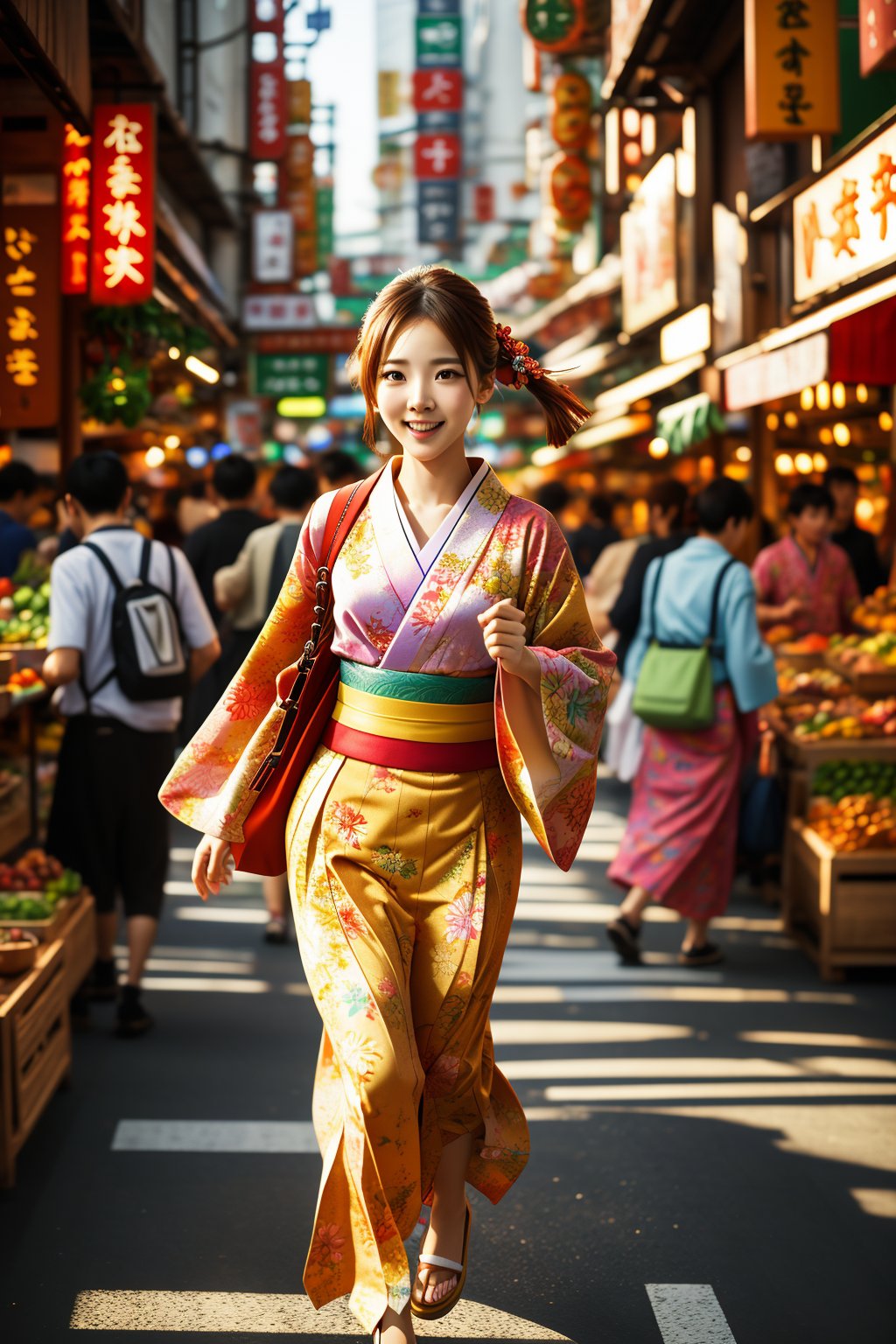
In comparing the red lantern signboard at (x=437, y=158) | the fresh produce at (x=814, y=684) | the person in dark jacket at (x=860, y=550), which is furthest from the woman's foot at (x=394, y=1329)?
the red lantern signboard at (x=437, y=158)

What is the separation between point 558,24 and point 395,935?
16.3m

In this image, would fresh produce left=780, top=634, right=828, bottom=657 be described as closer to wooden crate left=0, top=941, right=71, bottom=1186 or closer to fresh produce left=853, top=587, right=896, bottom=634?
fresh produce left=853, top=587, right=896, bottom=634

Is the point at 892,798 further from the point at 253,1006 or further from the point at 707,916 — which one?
the point at 253,1006

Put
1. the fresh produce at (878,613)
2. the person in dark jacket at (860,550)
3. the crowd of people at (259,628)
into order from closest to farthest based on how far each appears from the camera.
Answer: the crowd of people at (259,628) → the fresh produce at (878,613) → the person in dark jacket at (860,550)

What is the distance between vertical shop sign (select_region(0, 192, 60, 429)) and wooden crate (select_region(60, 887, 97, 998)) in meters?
3.27

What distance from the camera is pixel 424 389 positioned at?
3322 millimetres

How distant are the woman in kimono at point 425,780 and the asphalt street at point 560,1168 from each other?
0.60 m

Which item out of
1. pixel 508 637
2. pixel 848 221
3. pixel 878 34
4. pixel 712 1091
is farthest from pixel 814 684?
pixel 508 637

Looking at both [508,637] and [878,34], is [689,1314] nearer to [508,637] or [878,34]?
[508,637]

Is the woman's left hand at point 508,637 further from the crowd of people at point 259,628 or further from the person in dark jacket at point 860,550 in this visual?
the person in dark jacket at point 860,550

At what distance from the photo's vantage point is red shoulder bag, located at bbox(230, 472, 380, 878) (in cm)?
348

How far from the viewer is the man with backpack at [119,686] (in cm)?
578

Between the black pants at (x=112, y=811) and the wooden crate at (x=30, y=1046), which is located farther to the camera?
the black pants at (x=112, y=811)

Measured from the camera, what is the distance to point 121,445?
15.3 m
